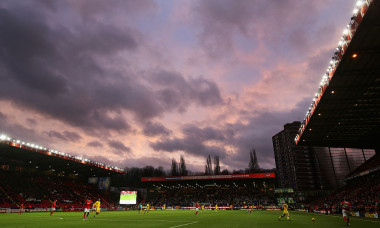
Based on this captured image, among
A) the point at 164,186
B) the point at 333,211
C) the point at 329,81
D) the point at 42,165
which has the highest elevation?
the point at 329,81

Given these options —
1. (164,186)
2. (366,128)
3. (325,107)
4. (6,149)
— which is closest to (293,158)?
(164,186)

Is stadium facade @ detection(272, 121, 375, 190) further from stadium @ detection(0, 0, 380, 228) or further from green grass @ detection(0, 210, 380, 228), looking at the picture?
green grass @ detection(0, 210, 380, 228)

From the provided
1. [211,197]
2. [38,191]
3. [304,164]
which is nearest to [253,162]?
[304,164]

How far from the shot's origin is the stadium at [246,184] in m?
18.8

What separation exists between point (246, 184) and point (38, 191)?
6195cm

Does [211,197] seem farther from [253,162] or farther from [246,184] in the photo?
[253,162]

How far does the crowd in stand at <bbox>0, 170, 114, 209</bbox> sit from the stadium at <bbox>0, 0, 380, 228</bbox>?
0.24 m

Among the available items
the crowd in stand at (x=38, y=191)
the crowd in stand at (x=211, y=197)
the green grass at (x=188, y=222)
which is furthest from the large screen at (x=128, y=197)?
the green grass at (x=188, y=222)

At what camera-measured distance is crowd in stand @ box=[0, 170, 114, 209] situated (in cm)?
4612

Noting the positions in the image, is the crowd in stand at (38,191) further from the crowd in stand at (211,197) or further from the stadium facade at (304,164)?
the stadium facade at (304,164)

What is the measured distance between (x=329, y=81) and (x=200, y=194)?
66.2 meters

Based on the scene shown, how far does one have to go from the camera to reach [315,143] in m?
49.4

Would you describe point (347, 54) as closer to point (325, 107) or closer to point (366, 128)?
point (325, 107)

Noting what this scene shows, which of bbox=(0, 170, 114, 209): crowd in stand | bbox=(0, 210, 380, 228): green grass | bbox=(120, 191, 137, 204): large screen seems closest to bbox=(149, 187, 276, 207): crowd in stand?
bbox=(120, 191, 137, 204): large screen
